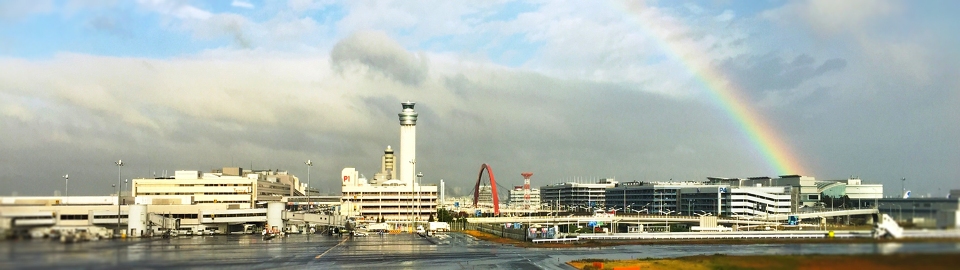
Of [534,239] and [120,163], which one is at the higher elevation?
[120,163]

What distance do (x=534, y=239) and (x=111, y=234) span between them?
11155cm

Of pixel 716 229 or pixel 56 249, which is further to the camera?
pixel 716 229

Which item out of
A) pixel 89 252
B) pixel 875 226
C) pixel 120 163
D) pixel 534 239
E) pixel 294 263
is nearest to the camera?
pixel 89 252

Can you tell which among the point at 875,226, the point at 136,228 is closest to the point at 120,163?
the point at 136,228

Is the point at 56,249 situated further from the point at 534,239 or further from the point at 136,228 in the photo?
the point at 534,239

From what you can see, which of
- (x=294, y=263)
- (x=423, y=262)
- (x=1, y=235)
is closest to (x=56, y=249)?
Answer: (x=1, y=235)

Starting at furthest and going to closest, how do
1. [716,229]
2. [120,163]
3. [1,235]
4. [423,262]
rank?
[716,229] → [120,163] → [423,262] → [1,235]

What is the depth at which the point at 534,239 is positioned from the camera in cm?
14625

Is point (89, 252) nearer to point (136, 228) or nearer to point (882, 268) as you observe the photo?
point (136, 228)

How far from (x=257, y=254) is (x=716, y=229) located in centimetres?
12395

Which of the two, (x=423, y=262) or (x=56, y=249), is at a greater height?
(x=56, y=249)

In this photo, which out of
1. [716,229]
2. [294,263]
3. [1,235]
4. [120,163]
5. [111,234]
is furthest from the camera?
[716,229]

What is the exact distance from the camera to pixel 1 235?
2775 centimetres

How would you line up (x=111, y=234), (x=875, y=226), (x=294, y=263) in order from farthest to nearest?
(x=294, y=263) < (x=875, y=226) < (x=111, y=234)
